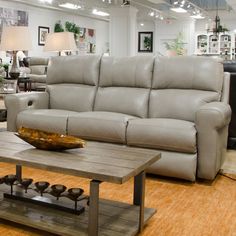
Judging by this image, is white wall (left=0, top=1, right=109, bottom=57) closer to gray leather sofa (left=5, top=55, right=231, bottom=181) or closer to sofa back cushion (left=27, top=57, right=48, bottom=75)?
sofa back cushion (left=27, top=57, right=48, bottom=75)

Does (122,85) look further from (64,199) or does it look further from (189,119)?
(64,199)

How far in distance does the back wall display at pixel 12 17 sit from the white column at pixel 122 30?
2679 millimetres

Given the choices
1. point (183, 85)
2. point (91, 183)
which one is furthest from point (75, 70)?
point (91, 183)

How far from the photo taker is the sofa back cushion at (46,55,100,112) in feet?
13.0

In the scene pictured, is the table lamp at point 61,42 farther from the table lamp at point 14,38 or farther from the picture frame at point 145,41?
the picture frame at point 145,41

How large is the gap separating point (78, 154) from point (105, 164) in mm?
260

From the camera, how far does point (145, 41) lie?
1542 centimetres

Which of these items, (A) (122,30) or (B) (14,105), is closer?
(B) (14,105)

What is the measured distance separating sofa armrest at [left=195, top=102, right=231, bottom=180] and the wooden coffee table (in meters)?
0.83

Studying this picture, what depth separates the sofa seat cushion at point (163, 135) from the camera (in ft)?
9.66

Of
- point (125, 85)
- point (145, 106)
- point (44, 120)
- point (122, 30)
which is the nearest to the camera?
point (44, 120)

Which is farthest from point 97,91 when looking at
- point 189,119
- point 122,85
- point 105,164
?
point 105,164

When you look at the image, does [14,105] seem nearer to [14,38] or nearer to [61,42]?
[14,38]

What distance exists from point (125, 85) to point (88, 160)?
1.91 m
